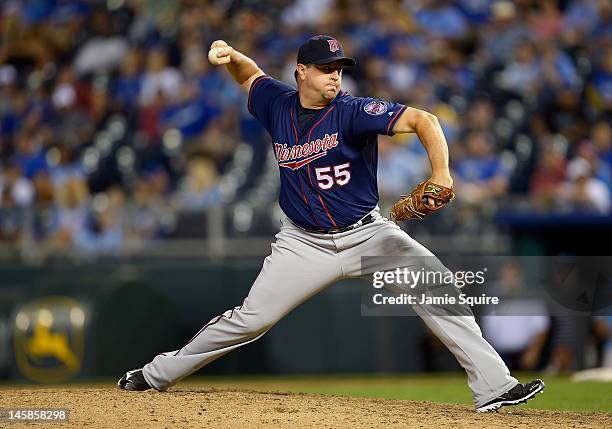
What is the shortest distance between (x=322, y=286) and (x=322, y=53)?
4.21 ft

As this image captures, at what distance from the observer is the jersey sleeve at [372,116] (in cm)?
564

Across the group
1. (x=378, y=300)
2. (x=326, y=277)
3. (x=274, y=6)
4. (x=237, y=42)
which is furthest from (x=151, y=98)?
(x=326, y=277)

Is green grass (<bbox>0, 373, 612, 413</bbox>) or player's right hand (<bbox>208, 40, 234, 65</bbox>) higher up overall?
player's right hand (<bbox>208, 40, 234, 65</bbox>)

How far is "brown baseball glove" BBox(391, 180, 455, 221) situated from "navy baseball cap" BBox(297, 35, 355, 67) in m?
0.87

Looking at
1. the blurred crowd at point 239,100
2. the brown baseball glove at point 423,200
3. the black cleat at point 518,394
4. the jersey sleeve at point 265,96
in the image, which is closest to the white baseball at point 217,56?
the jersey sleeve at point 265,96

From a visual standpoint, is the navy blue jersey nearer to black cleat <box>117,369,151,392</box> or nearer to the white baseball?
the white baseball

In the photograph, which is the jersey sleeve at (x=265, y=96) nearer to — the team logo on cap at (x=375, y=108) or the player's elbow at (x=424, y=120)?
the team logo on cap at (x=375, y=108)

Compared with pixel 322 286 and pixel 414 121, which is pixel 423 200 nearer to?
pixel 414 121

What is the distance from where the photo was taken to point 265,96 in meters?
6.42

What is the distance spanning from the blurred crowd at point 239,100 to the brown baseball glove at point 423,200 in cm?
559

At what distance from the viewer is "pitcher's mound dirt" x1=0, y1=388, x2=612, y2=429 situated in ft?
18.1

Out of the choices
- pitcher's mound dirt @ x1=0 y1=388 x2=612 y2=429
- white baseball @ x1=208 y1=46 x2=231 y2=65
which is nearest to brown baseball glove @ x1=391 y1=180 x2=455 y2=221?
pitcher's mound dirt @ x1=0 y1=388 x2=612 y2=429

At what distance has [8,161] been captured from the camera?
13.4 metres

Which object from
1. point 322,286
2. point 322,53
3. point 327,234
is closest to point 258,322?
point 322,286
